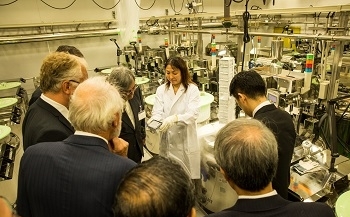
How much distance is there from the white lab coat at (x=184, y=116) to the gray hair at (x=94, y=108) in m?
1.20

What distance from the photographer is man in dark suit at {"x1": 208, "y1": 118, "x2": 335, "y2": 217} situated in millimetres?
798

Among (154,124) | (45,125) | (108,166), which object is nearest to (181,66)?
(154,124)

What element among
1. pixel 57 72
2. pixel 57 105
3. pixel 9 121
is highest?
pixel 57 72

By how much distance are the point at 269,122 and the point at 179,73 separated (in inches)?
42.3

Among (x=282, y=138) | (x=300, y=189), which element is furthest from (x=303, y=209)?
(x=300, y=189)

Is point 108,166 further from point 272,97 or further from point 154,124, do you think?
point 272,97

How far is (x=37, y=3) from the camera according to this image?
439cm

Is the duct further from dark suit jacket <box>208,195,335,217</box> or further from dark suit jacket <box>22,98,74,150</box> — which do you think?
dark suit jacket <box>208,195,335,217</box>

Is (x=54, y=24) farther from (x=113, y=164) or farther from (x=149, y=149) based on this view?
(x=113, y=164)

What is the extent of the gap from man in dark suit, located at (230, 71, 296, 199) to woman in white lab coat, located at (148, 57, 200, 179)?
71cm

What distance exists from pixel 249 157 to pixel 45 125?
0.99 meters

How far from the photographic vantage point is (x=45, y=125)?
1.24 m

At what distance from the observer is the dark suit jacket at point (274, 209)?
2.58 ft

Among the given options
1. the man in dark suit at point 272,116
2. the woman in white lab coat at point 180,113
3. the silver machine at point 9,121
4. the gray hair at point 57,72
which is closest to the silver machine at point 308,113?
the woman in white lab coat at point 180,113
